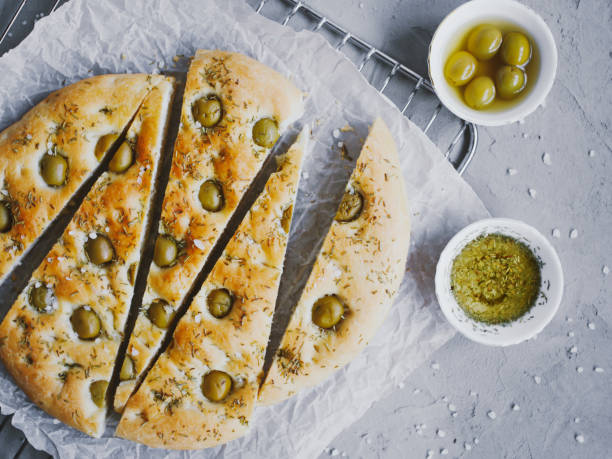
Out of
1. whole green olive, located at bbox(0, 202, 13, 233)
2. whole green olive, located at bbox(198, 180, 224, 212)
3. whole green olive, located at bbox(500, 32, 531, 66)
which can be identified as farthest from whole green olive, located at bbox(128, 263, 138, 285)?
whole green olive, located at bbox(500, 32, 531, 66)

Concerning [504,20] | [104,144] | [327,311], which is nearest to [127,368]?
[327,311]

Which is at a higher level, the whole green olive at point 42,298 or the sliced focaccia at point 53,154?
the sliced focaccia at point 53,154

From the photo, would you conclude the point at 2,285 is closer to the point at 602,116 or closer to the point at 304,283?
the point at 304,283

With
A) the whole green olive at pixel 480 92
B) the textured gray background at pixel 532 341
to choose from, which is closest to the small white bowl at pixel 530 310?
the textured gray background at pixel 532 341

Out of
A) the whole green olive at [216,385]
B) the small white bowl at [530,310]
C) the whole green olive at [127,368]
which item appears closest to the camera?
the whole green olive at [216,385]

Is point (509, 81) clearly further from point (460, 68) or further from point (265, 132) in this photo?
point (265, 132)

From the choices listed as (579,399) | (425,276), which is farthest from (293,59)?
(579,399)

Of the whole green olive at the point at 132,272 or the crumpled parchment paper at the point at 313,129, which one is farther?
the crumpled parchment paper at the point at 313,129

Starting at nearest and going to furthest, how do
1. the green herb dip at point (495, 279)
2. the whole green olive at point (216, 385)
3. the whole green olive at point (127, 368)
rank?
the whole green olive at point (216, 385) → the whole green olive at point (127, 368) → the green herb dip at point (495, 279)

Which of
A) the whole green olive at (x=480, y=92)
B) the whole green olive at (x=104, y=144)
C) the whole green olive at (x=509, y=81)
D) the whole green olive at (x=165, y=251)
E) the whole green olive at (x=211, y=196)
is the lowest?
the whole green olive at (x=165, y=251)

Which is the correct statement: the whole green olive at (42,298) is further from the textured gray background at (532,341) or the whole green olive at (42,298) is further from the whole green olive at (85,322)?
the textured gray background at (532,341)
